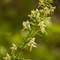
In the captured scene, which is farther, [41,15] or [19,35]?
[19,35]

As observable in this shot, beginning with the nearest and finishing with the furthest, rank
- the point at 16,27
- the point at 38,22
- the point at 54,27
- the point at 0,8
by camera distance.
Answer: the point at 38,22, the point at 54,27, the point at 16,27, the point at 0,8

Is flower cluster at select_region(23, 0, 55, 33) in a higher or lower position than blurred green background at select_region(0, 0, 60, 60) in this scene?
lower

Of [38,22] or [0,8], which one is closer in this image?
[38,22]

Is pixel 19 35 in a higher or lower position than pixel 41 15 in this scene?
higher

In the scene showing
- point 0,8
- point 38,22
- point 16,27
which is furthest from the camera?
point 0,8

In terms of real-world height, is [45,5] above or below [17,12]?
below

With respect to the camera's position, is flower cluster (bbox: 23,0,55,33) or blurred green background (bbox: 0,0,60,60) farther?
blurred green background (bbox: 0,0,60,60)

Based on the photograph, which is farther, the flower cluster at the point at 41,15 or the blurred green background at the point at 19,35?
the blurred green background at the point at 19,35

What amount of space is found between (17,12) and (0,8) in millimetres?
183

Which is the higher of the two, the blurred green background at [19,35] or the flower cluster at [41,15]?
the blurred green background at [19,35]

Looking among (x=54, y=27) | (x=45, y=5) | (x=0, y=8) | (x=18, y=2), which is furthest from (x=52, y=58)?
(x=45, y=5)

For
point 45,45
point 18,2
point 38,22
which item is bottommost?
point 38,22

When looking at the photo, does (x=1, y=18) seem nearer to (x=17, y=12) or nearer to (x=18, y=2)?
(x=17, y=12)

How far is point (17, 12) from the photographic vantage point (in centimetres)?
344
